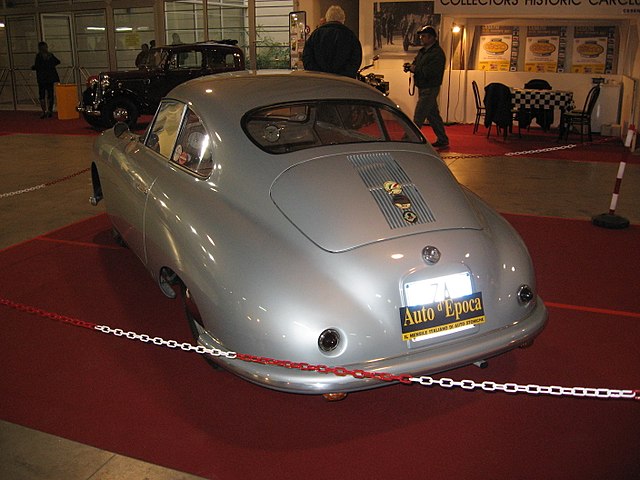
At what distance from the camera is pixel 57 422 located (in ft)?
9.10

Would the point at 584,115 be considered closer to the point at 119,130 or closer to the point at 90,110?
the point at 119,130

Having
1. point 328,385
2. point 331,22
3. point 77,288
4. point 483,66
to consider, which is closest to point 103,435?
point 328,385

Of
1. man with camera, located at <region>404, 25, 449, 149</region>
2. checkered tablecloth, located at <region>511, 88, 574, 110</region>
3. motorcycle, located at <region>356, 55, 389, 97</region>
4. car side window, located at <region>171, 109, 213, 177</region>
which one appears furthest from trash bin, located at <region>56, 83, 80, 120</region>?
car side window, located at <region>171, 109, 213, 177</region>

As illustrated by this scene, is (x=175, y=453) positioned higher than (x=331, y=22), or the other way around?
(x=331, y=22)

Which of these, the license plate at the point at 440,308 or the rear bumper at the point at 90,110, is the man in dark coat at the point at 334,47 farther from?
the rear bumper at the point at 90,110

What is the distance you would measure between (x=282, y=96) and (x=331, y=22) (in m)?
4.52

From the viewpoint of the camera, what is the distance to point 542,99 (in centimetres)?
1140

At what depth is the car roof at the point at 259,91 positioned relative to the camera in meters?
3.60

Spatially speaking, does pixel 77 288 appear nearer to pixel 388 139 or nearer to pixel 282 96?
pixel 282 96

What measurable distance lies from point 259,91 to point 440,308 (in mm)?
1782

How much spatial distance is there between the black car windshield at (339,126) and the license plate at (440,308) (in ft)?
4.16

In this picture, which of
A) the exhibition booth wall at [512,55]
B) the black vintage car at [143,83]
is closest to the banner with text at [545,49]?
the exhibition booth wall at [512,55]

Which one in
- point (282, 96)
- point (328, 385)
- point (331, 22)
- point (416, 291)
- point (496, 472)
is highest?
point (331, 22)

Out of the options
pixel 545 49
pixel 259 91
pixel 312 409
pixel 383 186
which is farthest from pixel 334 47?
pixel 545 49
